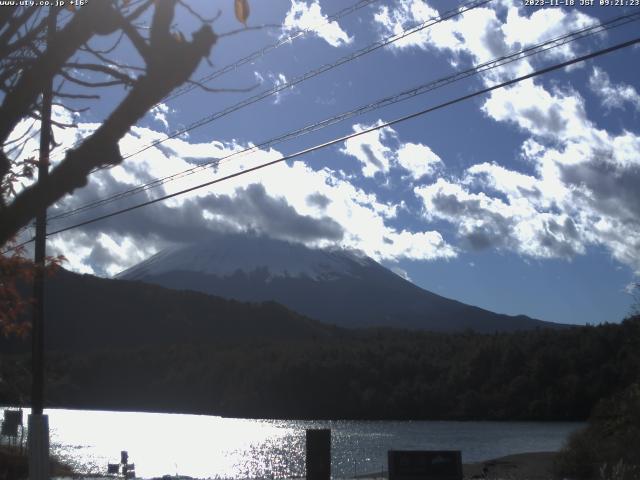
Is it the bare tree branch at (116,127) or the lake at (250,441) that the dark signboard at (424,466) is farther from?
the lake at (250,441)

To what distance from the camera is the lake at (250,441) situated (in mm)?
50469

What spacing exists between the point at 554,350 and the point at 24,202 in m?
96.9

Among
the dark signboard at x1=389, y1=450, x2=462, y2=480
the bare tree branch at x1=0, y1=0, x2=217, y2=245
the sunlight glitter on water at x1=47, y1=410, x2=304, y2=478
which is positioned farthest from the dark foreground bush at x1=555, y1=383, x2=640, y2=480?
the bare tree branch at x1=0, y1=0, x2=217, y2=245

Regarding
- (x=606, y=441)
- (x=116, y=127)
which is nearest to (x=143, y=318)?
(x=606, y=441)

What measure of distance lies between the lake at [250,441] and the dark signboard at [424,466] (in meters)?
24.8

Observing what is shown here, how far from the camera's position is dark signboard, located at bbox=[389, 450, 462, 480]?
44.2ft

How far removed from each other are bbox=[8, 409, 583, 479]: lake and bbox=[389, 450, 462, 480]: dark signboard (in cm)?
2476

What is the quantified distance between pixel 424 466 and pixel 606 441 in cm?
1638

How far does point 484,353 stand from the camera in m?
104

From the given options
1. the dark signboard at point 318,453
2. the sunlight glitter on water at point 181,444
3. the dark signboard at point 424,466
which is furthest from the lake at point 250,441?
the dark signboard at point 424,466

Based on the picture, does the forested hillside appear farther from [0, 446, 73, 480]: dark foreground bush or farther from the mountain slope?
[0, 446, 73, 480]: dark foreground bush

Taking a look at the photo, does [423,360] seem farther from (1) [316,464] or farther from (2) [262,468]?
(1) [316,464]

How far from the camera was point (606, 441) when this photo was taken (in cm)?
2794

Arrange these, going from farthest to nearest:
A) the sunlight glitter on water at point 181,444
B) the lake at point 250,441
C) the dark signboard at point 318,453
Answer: the lake at point 250,441 → the sunlight glitter on water at point 181,444 → the dark signboard at point 318,453
